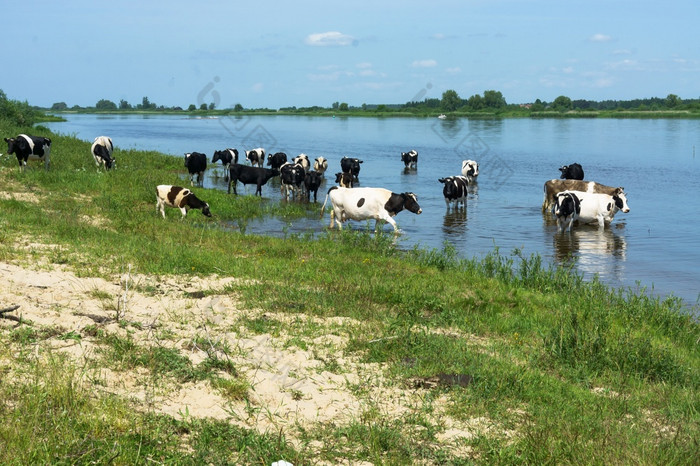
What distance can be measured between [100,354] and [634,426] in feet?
16.1

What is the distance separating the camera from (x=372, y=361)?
7.38m

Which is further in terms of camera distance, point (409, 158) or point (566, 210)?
point (409, 158)

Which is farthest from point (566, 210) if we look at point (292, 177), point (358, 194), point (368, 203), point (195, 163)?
point (195, 163)

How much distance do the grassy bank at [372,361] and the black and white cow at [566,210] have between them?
8250 mm

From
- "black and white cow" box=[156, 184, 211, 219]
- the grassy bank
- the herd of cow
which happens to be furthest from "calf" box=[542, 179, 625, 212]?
"black and white cow" box=[156, 184, 211, 219]

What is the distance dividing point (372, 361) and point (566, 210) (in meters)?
15.1

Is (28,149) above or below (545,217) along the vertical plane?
above

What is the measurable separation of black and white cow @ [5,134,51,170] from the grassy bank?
9.54 m

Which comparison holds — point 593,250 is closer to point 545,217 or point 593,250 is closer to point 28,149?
point 545,217

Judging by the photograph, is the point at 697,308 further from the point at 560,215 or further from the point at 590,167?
the point at 590,167

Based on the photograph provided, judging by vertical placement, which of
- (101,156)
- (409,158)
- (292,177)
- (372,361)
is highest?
(101,156)

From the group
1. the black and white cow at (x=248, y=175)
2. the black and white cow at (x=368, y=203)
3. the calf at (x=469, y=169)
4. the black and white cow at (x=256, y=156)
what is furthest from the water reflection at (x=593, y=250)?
the black and white cow at (x=256, y=156)

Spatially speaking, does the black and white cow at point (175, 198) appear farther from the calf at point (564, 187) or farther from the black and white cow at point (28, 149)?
the calf at point (564, 187)

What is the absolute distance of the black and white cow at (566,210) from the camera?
68.6 feet
